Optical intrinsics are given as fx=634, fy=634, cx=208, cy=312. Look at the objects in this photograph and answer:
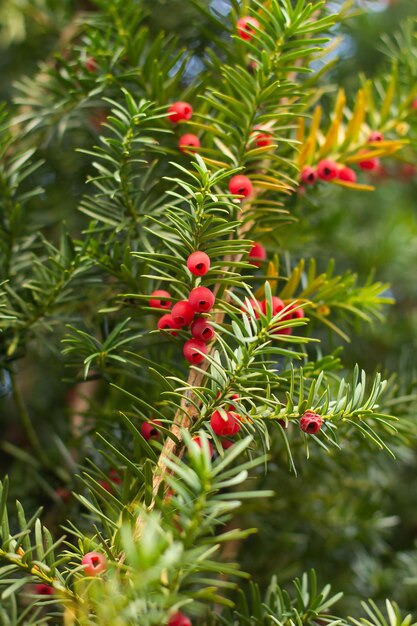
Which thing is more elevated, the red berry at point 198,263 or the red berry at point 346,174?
the red berry at point 346,174

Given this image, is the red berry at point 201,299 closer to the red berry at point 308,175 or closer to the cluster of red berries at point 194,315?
the cluster of red berries at point 194,315

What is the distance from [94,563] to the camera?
36 cm

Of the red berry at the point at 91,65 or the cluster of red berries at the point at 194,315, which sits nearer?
the cluster of red berries at the point at 194,315

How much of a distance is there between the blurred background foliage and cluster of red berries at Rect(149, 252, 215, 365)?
0.16 m

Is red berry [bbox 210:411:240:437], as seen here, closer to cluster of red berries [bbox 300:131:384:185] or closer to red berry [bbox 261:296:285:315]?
red berry [bbox 261:296:285:315]

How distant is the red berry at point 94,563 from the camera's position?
35cm

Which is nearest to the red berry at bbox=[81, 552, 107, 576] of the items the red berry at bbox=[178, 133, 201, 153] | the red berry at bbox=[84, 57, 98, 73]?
the red berry at bbox=[178, 133, 201, 153]

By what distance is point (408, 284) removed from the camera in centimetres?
93

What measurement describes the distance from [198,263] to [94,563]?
0.61ft

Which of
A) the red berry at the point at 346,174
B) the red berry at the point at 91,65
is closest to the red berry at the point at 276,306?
the red berry at the point at 346,174

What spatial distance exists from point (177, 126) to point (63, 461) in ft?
1.19

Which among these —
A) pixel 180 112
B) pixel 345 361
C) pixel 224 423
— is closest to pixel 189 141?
pixel 180 112

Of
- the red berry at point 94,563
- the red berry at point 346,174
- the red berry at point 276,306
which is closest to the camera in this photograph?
the red berry at point 94,563

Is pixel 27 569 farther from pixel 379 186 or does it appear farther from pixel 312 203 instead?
pixel 379 186
